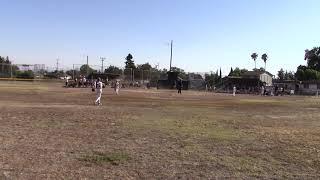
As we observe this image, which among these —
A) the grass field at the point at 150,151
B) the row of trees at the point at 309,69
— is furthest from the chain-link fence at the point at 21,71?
the grass field at the point at 150,151

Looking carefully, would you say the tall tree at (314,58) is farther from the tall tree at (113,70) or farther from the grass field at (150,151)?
the grass field at (150,151)

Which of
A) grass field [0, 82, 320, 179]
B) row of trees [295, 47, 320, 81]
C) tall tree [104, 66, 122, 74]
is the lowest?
grass field [0, 82, 320, 179]

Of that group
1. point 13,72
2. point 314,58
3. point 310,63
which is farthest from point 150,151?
point 310,63

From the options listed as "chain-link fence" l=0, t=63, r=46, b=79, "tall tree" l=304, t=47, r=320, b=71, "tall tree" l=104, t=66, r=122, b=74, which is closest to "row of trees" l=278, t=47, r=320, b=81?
"tall tree" l=304, t=47, r=320, b=71

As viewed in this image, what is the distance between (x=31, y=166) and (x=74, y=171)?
3.16 feet

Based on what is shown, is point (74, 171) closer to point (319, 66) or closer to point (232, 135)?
point (232, 135)

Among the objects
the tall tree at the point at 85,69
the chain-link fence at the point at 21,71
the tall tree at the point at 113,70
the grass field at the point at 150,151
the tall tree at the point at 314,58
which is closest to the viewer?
the grass field at the point at 150,151

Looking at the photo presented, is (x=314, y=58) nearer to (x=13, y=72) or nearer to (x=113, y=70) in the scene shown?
(x=113, y=70)

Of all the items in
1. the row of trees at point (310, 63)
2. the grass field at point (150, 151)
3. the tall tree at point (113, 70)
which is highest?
the row of trees at point (310, 63)

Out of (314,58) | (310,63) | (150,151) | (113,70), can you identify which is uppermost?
(314,58)

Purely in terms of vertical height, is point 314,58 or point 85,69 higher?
point 314,58

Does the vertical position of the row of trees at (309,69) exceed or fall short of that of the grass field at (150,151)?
it exceeds it

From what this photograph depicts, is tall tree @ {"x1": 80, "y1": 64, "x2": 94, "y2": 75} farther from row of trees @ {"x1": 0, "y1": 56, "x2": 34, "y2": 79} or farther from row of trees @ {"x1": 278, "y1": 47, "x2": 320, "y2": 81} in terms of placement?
row of trees @ {"x1": 278, "y1": 47, "x2": 320, "y2": 81}

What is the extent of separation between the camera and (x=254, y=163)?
12719 millimetres
